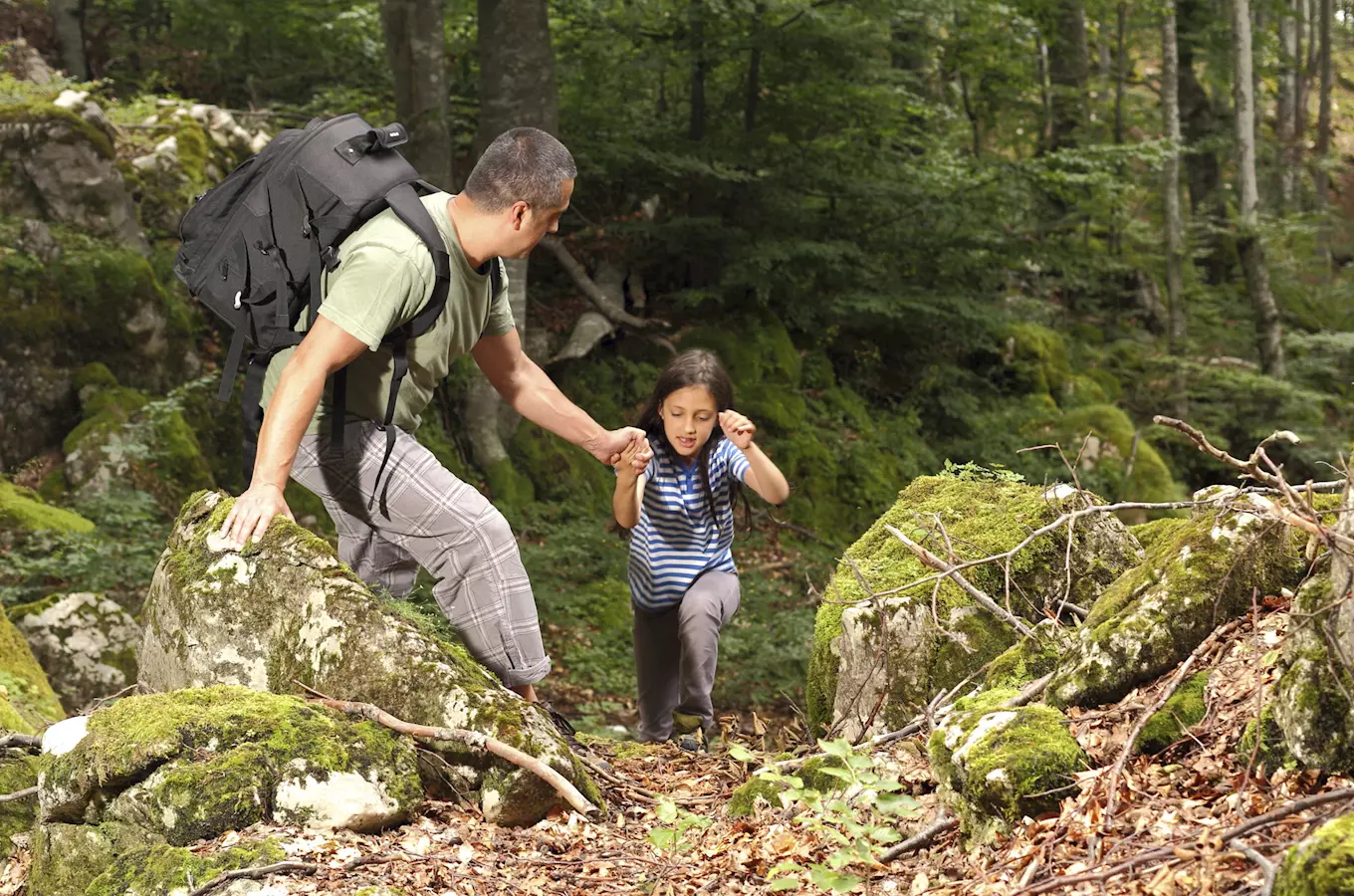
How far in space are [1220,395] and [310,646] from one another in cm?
1345

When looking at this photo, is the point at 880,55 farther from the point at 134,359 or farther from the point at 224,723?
the point at 224,723

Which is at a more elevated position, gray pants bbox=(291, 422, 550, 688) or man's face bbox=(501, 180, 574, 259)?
man's face bbox=(501, 180, 574, 259)

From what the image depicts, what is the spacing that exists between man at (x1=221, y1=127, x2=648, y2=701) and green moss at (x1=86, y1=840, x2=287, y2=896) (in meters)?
1.14

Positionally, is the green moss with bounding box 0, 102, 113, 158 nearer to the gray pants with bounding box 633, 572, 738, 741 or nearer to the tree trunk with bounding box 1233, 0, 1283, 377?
the gray pants with bounding box 633, 572, 738, 741

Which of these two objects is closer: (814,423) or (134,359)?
(134,359)

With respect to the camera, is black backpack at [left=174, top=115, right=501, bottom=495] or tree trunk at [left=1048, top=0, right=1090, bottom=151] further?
tree trunk at [left=1048, top=0, right=1090, bottom=151]

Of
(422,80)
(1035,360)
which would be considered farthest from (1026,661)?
(1035,360)

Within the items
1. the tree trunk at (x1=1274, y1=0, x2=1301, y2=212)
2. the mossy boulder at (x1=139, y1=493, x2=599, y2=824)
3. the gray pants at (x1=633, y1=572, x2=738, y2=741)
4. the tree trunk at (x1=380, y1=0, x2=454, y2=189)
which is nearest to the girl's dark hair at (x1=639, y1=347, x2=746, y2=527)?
the gray pants at (x1=633, y1=572, x2=738, y2=741)

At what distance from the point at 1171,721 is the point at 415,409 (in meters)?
2.76

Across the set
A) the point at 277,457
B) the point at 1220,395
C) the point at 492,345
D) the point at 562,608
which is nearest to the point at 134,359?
the point at 562,608

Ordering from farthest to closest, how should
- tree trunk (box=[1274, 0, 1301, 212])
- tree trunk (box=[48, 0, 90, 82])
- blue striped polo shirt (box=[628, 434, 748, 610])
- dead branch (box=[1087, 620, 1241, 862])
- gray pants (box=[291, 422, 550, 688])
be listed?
1. tree trunk (box=[1274, 0, 1301, 212])
2. tree trunk (box=[48, 0, 90, 82])
3. blue striped polo shirt (box=[628, 434, 748, 610])
4. gray pants (box=[291, 422, 550, 688])
5. dead branch (box=[1087, 620, 1241, 862])

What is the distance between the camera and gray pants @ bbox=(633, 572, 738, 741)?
15.8ft

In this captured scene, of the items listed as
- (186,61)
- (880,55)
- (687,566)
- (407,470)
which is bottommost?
(687,566)

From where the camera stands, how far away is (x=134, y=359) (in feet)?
29.1
